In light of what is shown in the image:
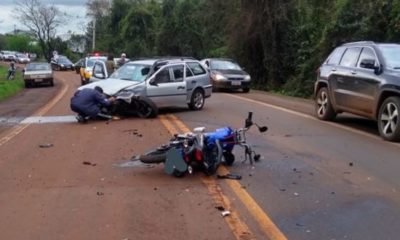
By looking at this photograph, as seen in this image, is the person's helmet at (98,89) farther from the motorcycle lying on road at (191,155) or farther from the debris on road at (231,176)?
the debris on road at (231,176)

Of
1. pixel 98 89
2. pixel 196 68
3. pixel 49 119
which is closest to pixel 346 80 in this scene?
pixel 98 89

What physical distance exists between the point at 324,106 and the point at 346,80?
1452 mm

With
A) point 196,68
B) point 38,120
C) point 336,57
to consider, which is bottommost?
point 38,120

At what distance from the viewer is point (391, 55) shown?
11.7 meters

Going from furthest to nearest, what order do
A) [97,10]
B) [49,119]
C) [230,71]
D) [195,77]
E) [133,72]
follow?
[97,10] < [230,71] < [195,77] < [133,72] < [49,119]

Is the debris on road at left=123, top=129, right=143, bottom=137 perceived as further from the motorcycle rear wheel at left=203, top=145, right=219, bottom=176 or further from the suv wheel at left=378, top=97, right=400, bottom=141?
the suv wheel at left=378, top=97, right=400, bottom=141

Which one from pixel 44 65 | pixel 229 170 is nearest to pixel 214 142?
pixel 229 170

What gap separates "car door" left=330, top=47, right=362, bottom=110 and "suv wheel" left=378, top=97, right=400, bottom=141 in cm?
115

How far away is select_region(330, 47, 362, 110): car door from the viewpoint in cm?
1256

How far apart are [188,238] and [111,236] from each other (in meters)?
0.73

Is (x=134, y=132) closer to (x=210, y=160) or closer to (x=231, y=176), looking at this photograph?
(x=210, y=160)

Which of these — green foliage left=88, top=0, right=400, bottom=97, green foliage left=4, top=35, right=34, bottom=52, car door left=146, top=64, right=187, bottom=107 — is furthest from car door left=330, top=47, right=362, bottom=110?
green foliage left=4, top=35, right=34, bottom=52

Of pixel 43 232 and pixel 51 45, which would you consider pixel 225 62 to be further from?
pixel 51 45

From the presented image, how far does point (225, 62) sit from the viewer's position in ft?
95.4
